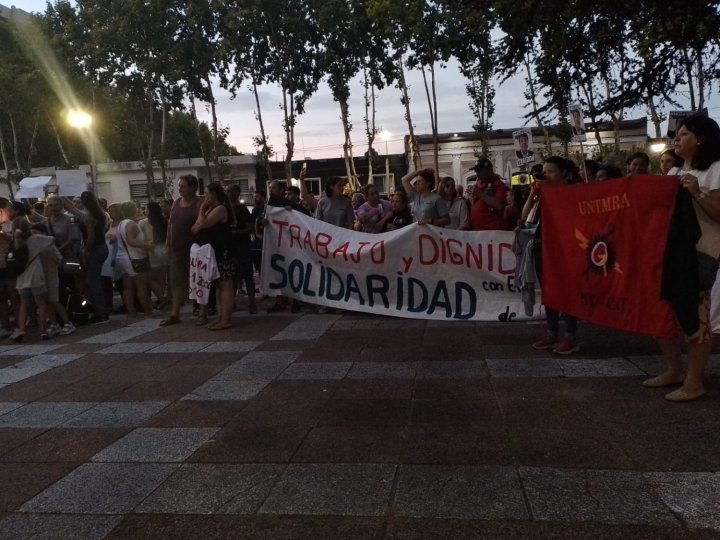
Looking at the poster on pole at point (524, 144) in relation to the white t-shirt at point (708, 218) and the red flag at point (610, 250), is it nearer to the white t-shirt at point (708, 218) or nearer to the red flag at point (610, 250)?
the red flag at point (610, 250)

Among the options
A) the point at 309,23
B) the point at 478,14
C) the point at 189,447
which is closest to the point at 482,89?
the point at 309,23

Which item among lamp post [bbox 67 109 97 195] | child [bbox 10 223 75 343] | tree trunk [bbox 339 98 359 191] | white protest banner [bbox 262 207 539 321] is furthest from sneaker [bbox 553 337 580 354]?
tree trunk [bbox 339 98 359 191]

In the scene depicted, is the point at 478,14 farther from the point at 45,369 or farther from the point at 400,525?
the point at 400,525

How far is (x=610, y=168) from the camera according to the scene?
7734mm

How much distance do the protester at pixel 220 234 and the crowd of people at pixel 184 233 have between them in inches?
0.5

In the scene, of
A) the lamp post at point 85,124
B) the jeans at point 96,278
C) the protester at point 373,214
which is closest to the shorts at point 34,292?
the jeans at point 96,278

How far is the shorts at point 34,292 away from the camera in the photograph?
855 centimetres

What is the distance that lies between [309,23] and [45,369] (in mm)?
28183

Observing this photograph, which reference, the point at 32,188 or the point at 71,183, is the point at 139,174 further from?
the point at 71,183

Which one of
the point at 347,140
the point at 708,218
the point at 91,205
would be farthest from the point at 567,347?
the point at 347,140

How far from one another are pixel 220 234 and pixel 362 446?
4862mm

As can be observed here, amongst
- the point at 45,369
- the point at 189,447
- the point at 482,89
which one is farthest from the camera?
the point at 482,89

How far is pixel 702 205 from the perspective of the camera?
4.39 meters

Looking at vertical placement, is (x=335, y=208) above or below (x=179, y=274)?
above
